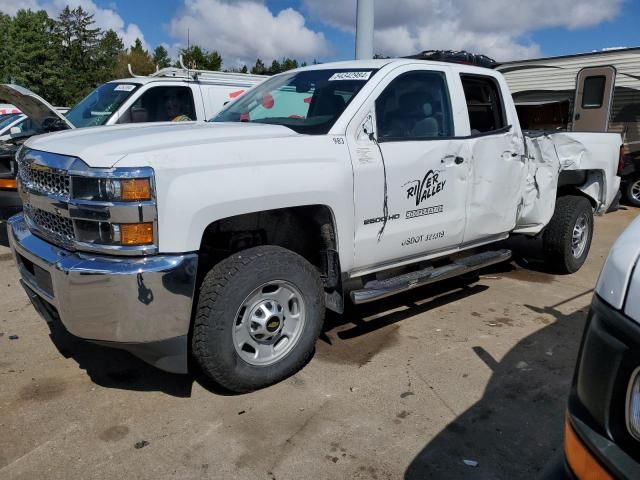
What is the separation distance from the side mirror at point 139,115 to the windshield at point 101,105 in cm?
23

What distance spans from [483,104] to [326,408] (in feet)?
9.91

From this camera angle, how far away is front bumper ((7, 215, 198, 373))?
2.71 metres

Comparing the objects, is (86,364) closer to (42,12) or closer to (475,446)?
(475,446)

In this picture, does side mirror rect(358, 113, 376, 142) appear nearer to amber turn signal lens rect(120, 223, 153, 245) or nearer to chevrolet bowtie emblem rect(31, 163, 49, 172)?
amber turn signal lens rect(120, 223, 153, 245)

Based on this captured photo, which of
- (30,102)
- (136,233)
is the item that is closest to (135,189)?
(136,233)

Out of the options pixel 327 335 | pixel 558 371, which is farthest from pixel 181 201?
pixel 558 371

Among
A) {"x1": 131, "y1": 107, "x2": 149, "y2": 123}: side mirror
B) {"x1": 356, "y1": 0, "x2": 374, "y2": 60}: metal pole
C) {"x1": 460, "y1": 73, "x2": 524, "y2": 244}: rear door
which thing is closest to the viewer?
{"x1": 460, "y1": 73, "x2": 524, "y2": 244}: rear door

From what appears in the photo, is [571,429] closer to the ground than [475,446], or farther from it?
farther from it

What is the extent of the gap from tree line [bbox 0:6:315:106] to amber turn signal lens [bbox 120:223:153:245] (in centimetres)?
4996

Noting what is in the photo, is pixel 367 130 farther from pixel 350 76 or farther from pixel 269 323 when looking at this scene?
pixel 269 323

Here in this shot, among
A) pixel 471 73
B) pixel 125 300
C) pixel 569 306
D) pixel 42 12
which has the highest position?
pixel 42 12

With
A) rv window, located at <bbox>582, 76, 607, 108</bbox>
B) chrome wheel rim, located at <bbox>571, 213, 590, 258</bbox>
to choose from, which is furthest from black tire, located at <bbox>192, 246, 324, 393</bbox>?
rv window, located at <bbox>582, 76, 607, 108</bbox>

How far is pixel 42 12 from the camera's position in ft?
207

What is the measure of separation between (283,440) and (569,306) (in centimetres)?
330
